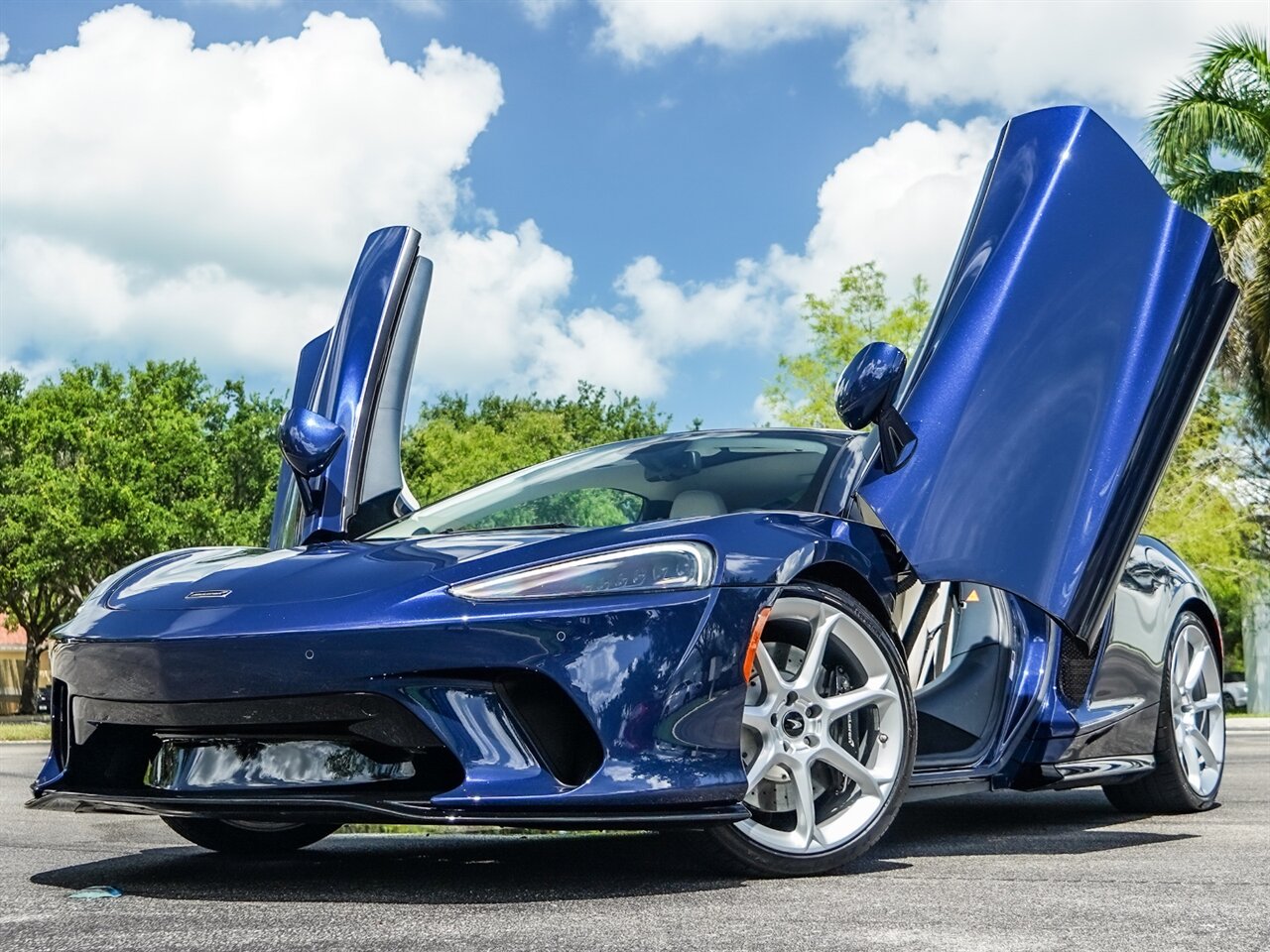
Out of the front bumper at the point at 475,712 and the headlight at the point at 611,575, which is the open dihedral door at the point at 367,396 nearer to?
the front bumper at the point at 475,712

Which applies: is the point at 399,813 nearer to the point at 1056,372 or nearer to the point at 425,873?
the point at 425,873

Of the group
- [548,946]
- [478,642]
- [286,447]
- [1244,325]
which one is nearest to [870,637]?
[478,642]

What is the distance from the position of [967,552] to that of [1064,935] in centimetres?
138

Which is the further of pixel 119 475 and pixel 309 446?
pixel 119 475

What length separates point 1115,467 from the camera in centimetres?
430

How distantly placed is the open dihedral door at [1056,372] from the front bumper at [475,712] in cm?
87

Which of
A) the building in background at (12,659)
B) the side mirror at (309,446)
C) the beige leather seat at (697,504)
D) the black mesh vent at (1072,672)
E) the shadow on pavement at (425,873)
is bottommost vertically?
the building in background at (12,659)

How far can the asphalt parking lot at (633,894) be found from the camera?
2.84 m

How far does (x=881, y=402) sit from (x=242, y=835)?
7.20ft

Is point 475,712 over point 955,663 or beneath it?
beneath

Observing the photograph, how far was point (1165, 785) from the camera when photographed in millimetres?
5574

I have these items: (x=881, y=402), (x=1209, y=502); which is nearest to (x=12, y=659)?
(x=1209, y=502)

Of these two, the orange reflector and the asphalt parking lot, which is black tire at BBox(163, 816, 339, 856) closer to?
the asphalt parking lot

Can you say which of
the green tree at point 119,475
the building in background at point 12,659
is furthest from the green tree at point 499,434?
the building in background at point 12,659
